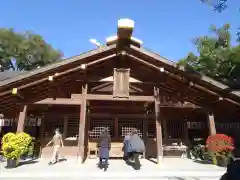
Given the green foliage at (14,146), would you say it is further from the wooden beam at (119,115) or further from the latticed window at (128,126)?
the latticed window at (128,126)

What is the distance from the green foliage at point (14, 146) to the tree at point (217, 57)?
1541cm

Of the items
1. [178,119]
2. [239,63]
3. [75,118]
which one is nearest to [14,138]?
[75,118]

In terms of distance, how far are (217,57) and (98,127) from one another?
18945 mm

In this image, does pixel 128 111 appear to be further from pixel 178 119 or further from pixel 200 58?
pixel 200 58

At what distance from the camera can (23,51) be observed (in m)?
37.3

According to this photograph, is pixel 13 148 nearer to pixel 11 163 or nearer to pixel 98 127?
pixel 11 163

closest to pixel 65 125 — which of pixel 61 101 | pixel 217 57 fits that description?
pixel 61 101

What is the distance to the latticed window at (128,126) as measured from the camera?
13.1 meters

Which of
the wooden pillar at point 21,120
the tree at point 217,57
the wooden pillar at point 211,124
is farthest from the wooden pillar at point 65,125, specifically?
the tree at point 217,57

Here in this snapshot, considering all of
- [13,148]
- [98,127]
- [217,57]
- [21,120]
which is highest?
[217,57]

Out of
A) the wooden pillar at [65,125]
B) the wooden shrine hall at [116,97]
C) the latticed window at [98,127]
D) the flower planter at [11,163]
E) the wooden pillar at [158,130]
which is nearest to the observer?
the flower planter at [11,163]

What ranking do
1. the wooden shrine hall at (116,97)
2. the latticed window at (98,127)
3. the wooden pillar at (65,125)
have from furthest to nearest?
the wooden pillar at (65,125), the latticed window at (98,127), the wooden shrine hall at (116,97)

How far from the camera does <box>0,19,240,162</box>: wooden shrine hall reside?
34.4ft

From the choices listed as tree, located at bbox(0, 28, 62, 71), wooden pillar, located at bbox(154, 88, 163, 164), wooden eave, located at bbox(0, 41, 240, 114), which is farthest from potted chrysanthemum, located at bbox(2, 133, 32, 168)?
tree, located at bbox(0, 28, 62, 71)
